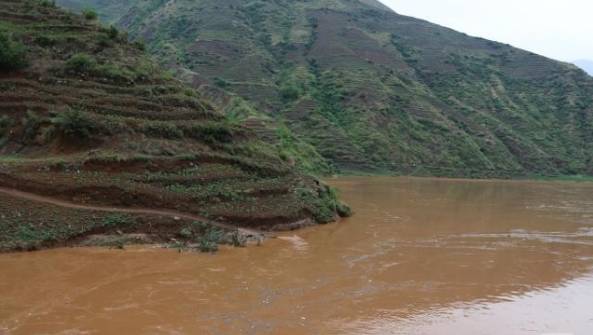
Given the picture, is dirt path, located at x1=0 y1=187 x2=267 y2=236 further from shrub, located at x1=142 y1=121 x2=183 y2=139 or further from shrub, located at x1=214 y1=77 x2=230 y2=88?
shrub, located at x1=214 y1=77 x2=230 y2=88

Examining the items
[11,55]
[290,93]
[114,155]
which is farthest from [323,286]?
[290,93]

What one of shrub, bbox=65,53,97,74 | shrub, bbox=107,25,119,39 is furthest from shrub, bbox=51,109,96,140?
shrub, bbox=107,25,119,39

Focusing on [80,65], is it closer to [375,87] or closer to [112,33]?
[112,33]

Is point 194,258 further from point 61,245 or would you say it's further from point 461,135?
point 461,135

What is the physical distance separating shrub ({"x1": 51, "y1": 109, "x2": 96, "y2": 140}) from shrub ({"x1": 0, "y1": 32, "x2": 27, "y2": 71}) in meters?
5.44

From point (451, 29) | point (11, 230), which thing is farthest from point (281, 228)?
point (451, 29)

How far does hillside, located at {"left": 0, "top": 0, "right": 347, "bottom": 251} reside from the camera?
826 inches

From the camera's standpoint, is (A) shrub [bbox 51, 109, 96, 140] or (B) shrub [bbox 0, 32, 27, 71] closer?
(A) shrub [bbox 51, 109, 96, 140]

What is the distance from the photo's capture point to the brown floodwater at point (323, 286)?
13.6m

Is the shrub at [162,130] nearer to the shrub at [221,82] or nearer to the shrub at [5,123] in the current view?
the shrub at [5,123]

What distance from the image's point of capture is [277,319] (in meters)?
14.0

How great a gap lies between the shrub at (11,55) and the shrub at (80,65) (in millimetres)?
2241

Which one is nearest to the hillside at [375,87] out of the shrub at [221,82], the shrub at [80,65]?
the shrub at [221,82]

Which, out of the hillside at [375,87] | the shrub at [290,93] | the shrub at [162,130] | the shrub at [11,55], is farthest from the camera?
the shrub at [290,93]
